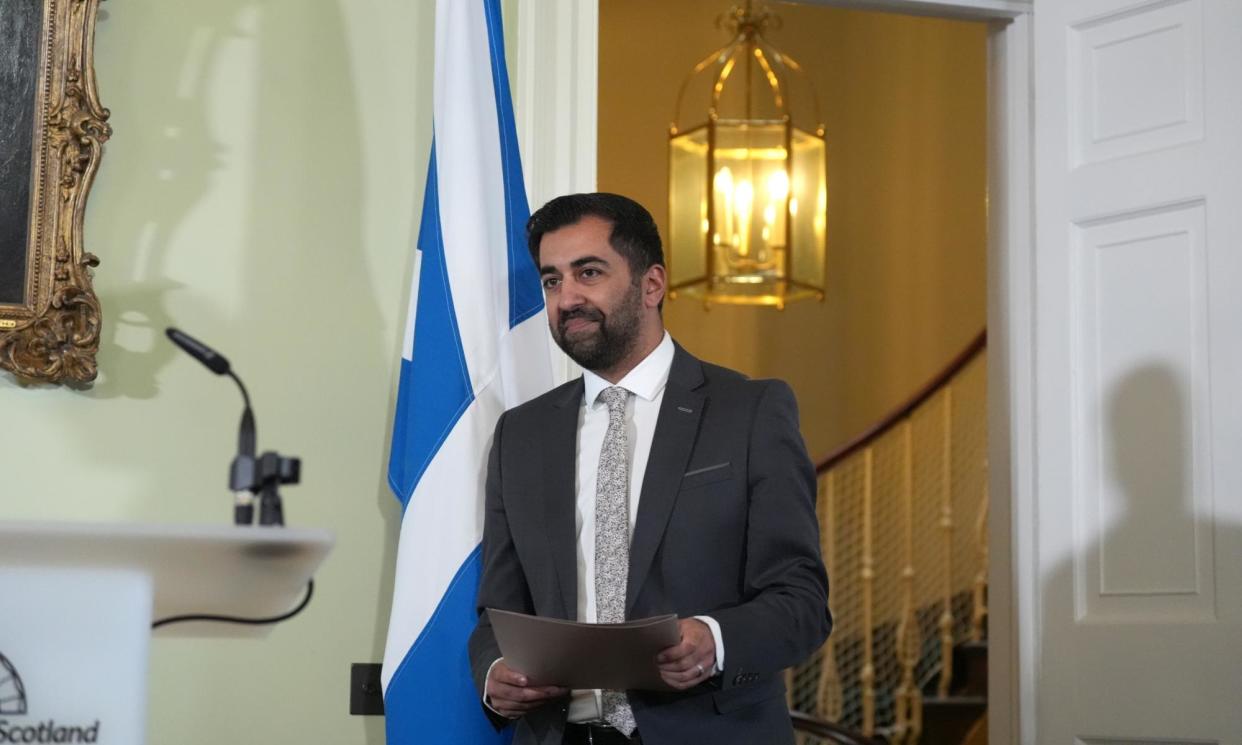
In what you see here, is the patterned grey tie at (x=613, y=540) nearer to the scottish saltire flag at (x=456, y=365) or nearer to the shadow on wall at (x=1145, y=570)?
the scottish saltire flag at (x=456, y=365)

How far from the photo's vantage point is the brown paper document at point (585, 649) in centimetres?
221

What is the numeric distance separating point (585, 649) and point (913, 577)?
4.11m

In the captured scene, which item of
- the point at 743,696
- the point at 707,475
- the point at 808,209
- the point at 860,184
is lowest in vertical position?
the point at 743,696

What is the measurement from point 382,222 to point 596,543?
3.38 ft

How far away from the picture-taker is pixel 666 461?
8.54 ft

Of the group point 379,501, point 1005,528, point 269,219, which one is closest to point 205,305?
point 269,219

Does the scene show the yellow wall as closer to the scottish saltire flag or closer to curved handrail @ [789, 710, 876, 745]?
curved handrail @ [789, 710, 876, 745]

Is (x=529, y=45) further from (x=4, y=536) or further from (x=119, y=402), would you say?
(x=4, y=536)

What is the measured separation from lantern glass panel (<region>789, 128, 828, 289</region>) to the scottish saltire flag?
5.37 ft

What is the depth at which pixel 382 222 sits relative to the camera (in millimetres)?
3293

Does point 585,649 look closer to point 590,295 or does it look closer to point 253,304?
point 590,295

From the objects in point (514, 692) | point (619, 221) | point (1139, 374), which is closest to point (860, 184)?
point (1139, 374)

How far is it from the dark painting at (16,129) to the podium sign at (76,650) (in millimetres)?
1517

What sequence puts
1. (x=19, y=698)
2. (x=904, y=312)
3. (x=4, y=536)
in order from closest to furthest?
(x=4, y=536) → (x=19, y=698) → (x=904, y=312)
